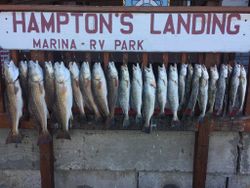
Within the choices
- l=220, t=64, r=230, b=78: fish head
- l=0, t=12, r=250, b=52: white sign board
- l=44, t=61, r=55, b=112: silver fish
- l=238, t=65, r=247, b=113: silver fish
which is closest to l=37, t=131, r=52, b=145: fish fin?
l=44, t=61, r=55, b=112: silver fish

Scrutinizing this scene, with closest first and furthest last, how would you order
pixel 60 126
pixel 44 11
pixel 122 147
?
pixel 44 11, pixel 60 126, pixel 122 147

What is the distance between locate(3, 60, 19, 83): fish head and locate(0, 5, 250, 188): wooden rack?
20cm

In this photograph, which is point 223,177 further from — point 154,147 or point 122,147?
point 122,147

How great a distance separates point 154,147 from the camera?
4.79m

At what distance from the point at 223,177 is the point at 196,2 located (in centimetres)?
187

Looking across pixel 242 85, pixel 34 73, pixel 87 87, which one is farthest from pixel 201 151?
pixel 34 73

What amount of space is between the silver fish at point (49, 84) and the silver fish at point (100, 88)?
1.22ft

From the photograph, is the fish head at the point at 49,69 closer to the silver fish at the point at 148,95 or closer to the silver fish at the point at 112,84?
the silver fish at the point at 112,84

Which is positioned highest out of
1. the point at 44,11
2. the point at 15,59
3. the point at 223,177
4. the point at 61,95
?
the point at 44,11

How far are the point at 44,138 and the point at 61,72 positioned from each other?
0.69 m

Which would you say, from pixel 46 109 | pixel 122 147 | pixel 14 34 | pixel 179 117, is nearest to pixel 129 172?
pixel 122 147

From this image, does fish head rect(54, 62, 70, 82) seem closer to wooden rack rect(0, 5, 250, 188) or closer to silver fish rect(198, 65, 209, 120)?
wooden rack rect(0, 5, 250, 188)

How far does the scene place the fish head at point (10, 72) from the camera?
411cm

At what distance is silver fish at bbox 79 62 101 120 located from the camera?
416 cm
